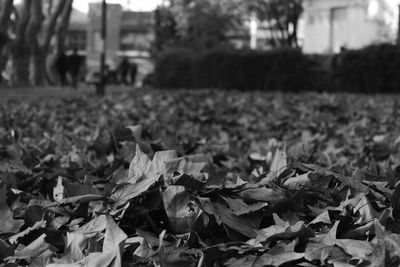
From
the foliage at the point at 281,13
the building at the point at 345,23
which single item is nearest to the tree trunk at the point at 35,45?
the building at the point at 345,23

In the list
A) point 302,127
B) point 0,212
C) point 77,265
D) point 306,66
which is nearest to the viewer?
point 77,265

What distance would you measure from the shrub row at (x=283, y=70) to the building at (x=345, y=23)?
1039 centimetres

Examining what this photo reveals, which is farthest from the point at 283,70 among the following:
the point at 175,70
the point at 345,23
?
the point at 345,23

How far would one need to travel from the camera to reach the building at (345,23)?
32.5 m

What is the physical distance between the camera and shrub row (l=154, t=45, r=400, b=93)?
64.6 feet

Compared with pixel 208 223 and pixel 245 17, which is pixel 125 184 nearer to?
pixel 208 223

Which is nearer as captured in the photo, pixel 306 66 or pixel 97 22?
pixel 306 66

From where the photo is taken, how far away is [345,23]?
35.5m

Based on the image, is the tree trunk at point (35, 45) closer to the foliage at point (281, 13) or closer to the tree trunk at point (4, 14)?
the tree trunk at point (4, 14)

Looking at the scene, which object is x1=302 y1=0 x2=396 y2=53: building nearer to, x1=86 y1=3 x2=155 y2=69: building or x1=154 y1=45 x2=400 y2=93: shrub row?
x1=86 y1=3 x2=155 y2=69: building

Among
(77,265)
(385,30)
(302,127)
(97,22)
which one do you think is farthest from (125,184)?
(97,22)

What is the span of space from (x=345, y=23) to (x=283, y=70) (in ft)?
49.5

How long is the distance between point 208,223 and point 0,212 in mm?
588

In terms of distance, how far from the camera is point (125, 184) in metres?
2.04
